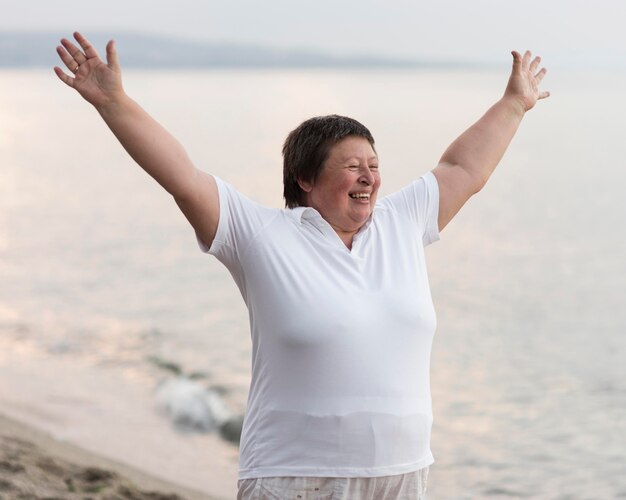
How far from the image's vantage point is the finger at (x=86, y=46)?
3096mm

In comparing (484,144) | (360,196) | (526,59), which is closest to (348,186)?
(360,196)

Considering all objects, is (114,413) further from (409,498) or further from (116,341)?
(409,498)

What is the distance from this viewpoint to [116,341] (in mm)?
12594

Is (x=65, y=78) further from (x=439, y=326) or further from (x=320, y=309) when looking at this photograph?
(x=439, y=326)

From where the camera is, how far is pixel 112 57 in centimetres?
311

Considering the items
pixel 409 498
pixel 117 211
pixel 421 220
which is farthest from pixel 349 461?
pixel 117 211

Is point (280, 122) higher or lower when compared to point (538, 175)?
higher

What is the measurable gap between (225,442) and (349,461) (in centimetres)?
624

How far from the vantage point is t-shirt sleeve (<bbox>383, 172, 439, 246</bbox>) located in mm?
3422

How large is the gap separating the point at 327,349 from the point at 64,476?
13.5ft

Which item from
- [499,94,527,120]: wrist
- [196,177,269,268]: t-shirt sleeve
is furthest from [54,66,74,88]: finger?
[499,94,527,120]: wrist

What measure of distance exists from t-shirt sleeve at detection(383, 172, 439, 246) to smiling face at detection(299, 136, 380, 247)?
19cm

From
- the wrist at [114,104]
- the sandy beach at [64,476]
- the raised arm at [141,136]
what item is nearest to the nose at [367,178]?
the raised arm at [141,136]

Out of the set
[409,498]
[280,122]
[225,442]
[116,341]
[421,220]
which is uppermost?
[280,122]
